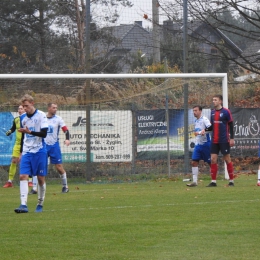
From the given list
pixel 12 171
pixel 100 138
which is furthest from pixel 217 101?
pixel 12 171

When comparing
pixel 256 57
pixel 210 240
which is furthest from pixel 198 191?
pixel 256 57

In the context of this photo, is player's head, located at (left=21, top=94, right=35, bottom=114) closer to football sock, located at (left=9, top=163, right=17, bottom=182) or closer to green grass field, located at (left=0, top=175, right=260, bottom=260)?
green grass field, located at (left=0, top=175, right=260, bottom=260)

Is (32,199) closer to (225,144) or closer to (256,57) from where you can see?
(225,144)

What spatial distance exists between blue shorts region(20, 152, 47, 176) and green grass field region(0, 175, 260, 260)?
71 cm

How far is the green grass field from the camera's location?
7961mm

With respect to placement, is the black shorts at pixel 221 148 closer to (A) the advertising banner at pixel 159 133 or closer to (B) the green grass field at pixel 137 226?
(B) the green grass field at pixel 137 226

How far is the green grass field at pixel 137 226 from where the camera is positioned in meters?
7.96

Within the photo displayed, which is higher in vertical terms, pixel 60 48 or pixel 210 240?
pixel 60 48

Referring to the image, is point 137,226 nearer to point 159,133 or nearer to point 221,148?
point 221,148

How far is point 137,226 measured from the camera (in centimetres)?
1000

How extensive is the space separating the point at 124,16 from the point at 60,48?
497 centimetres

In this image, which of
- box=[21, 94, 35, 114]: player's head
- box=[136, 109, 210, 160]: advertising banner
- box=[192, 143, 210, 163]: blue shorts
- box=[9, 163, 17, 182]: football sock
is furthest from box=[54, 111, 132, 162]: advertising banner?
box=[21, 94, 35, 114]: player's head

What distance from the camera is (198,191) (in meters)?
16.1

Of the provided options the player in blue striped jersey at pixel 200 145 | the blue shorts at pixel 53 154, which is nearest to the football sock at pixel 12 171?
the blue shorts at pixel 53 154
